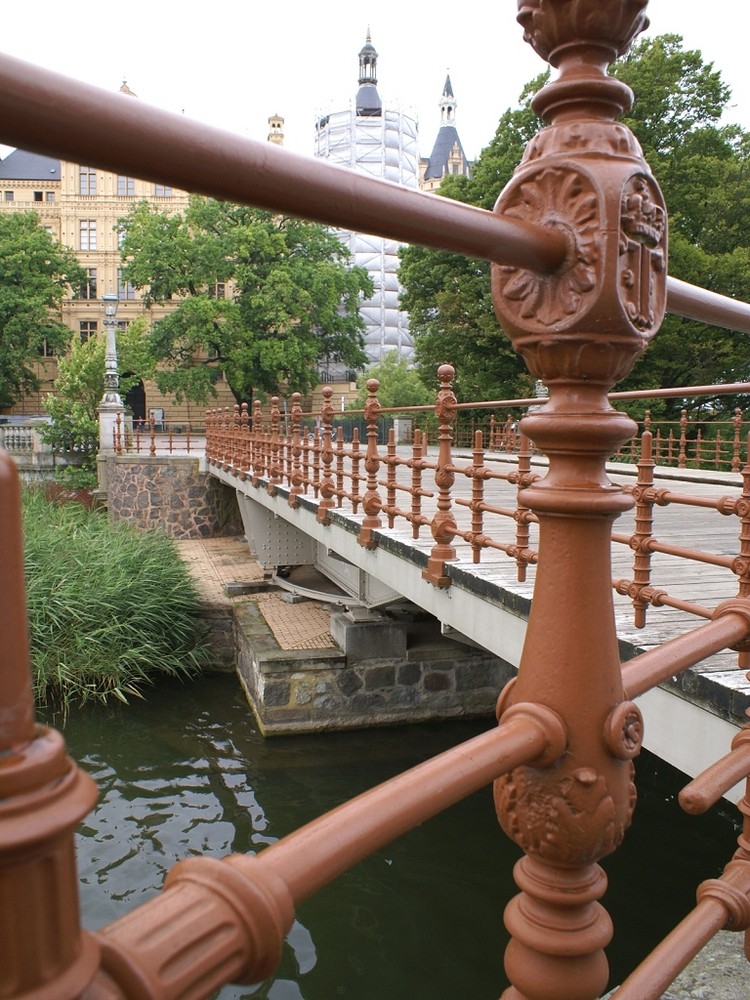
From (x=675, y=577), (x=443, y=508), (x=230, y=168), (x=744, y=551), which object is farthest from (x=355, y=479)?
(x=230, y=168)

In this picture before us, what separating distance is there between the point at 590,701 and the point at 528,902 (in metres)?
0.30

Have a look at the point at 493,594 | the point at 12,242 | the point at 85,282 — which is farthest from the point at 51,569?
the point at 85,282

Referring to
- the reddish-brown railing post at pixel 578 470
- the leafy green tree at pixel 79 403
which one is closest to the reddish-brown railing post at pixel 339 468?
the reddish-brown railing post at pixel 578 470

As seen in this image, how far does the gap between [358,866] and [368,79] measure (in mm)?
62960

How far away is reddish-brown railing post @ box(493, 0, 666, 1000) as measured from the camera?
106 cm

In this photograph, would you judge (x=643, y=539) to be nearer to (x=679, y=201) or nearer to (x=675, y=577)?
(x=675, y=577)

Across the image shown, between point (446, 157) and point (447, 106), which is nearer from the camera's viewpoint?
point (446, 157)

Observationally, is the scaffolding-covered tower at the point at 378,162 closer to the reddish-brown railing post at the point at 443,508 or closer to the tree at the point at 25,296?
the tree at the point at 25,296

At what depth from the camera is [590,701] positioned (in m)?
1.07

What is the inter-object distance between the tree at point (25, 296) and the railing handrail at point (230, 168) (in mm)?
40095

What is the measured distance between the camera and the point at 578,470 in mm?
1103

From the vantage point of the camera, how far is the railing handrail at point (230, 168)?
664 millimetres

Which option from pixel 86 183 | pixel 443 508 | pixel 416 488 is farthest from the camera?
pixel 86 183

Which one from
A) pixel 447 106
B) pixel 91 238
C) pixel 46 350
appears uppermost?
pixel 447 106
